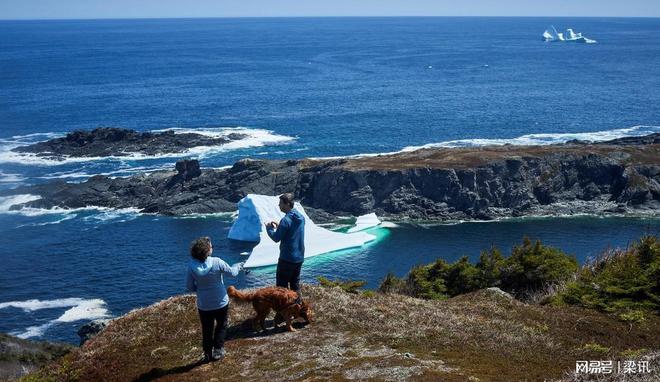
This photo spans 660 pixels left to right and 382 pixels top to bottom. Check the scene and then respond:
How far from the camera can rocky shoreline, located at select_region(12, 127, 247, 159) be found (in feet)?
313

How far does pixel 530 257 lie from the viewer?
20.4 m

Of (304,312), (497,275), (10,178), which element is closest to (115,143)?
(10,178)

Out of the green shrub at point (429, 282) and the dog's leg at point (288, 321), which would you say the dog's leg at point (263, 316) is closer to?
the dog's leg at point (288, 321)

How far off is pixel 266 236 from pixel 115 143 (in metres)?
46.6

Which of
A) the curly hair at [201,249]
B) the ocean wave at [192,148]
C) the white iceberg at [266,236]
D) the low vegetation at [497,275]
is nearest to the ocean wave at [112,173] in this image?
the ocean wave at [192,148]

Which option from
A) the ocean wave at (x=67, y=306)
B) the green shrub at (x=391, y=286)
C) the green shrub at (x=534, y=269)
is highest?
the green shrub at (x=534, y=269)

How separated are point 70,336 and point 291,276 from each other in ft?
108

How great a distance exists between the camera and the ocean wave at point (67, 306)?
4384 cm

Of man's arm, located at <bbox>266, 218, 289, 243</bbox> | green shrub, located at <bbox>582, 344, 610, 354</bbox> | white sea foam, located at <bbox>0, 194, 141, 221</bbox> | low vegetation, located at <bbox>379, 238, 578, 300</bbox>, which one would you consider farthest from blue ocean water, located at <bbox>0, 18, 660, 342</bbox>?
green shrub, located at <bbox>582, 344, 610, 354</bbox>

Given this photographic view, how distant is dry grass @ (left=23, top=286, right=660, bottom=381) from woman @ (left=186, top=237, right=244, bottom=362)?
592mm

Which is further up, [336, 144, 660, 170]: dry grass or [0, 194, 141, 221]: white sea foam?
[336, 144, 660, 170]: dry grass

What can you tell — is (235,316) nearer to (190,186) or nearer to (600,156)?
(190,186)

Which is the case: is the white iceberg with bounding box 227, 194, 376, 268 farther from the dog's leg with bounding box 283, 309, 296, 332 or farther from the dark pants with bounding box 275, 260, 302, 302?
the dog's leg with bounding box 283, 309, 296, 332

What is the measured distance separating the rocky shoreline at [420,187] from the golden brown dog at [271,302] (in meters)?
58.0
